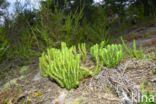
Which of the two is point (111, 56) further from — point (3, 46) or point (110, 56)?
point (3, 46)

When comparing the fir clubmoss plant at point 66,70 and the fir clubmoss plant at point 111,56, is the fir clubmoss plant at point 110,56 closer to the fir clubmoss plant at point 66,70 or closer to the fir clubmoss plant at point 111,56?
the fir clubmoss plant at point 111,56

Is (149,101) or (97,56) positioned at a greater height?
(97,56)

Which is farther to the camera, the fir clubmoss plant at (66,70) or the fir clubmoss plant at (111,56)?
the fir clubmoss plant at (111,56)

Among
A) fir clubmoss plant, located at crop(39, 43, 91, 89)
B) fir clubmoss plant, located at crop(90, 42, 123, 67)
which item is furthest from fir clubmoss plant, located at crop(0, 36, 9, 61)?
fir clubmoss plant, located at crop(90, 42, 123, 67)

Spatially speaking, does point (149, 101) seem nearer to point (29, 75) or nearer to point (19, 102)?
point (19, 102)

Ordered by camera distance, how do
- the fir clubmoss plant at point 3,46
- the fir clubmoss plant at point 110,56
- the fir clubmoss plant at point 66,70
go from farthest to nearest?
the fir clubmoss plant at point 3,46
the fir clubmoss plant at point 110,56
the fir clubmoss plant at point 66,70

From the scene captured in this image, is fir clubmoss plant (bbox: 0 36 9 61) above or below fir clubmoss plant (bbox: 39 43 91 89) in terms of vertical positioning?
above

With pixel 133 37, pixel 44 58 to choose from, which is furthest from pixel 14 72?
pixel 133 37

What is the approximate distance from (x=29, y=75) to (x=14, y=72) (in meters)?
0.75

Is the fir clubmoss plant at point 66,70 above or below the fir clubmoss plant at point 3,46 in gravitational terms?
below

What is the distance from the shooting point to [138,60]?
5781 millimetres

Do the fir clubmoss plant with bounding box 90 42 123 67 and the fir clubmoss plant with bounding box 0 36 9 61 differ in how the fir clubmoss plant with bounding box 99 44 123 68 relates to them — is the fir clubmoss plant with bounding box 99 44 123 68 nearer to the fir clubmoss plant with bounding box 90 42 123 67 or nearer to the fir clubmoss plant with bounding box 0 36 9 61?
the fir clubmoss plant with bounding box 90 42 123 67

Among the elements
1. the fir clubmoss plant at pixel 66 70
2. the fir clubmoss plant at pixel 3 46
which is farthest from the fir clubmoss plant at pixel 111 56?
the fir clubmoss plant at pixel 3 46

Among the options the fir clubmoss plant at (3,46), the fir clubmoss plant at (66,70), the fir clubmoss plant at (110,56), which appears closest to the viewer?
the fir clubmoss plant at (66,70)
